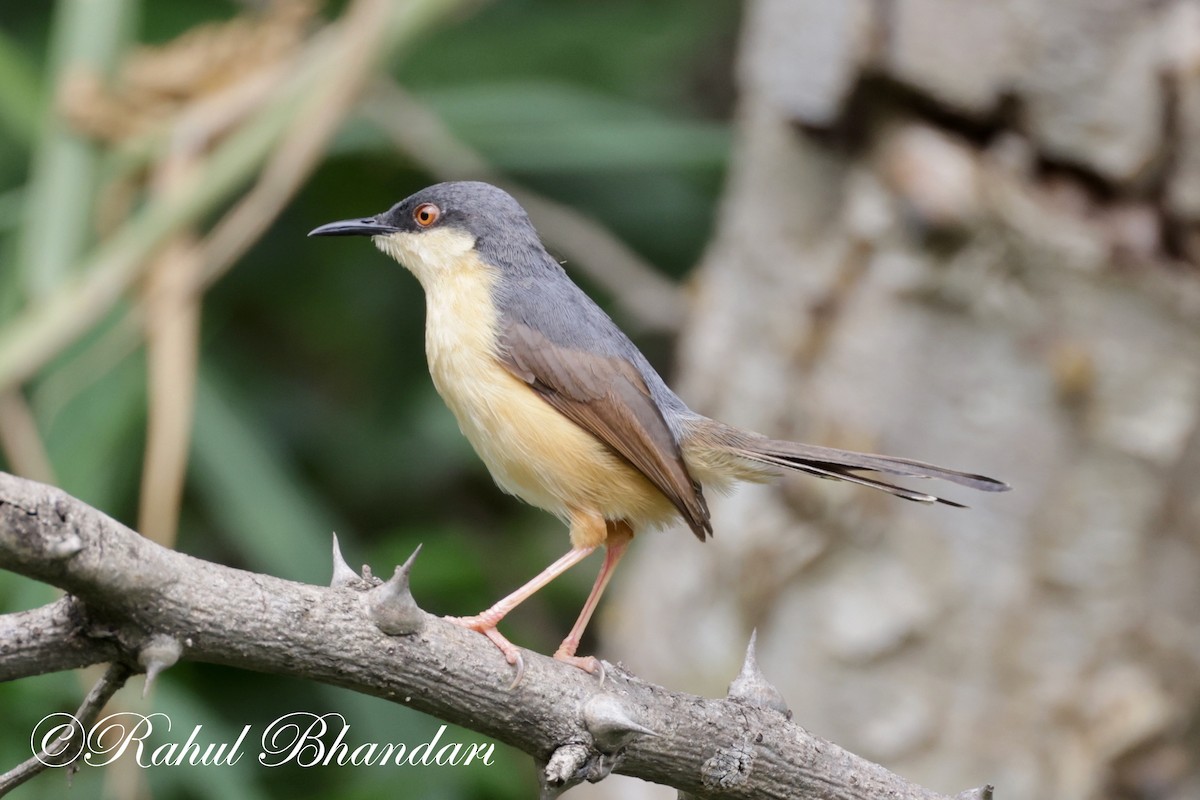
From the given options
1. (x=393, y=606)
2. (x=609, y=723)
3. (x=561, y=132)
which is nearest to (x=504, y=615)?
(x=609, y=723)

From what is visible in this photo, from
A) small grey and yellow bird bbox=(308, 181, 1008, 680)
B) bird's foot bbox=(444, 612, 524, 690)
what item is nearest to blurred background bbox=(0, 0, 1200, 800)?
small grey and yellow bird bbox=(308, 181, 1008, 680)

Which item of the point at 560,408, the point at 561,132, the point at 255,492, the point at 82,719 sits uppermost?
the point at 561,132

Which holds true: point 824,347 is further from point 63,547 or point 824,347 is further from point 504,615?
point 63,547

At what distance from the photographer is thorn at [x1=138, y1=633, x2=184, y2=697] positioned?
2.06 m

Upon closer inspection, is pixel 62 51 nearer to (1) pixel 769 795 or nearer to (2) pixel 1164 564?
(1) pixel 769 795

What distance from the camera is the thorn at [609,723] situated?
2528 millimetres

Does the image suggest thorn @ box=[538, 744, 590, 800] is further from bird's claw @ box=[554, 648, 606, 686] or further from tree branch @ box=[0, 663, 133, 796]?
tree branch @ box=[0, 663, 133, 796]

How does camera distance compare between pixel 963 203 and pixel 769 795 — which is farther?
pixel 963 203

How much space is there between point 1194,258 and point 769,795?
3388mm

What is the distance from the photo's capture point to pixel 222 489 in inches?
229

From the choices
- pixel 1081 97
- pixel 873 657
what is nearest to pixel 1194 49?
pixel 1081 97

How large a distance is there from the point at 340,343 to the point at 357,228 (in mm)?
3539

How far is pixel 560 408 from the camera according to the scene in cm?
358

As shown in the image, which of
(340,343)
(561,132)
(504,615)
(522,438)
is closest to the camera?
(504,615)
